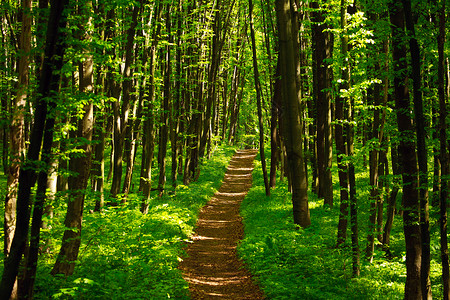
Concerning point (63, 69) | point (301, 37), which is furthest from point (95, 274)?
point (301, 37)

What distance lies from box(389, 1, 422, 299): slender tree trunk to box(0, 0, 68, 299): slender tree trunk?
19.7 feet

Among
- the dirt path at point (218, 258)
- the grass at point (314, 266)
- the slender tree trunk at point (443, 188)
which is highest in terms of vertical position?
the slender tree trunk at point (443, 188)

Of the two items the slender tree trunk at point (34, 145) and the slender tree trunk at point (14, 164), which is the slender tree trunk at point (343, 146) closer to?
the slender tree trunk at point (34, 145)

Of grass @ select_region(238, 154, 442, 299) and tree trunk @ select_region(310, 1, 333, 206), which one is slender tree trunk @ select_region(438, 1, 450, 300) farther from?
tree trunk @ select_region(310, 1, 333, 206)

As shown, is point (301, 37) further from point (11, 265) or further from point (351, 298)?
point (11, 265)

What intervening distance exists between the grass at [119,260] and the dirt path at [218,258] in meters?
0.52

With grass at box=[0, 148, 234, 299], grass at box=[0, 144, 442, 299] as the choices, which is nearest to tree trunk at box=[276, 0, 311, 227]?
grass at box=[0, 144, 442, 299]

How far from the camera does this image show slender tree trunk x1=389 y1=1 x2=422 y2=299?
707 cm

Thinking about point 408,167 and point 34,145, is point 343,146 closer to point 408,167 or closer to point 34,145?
point 408,167

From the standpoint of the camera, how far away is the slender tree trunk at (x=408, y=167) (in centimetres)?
707

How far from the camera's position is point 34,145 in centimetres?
522

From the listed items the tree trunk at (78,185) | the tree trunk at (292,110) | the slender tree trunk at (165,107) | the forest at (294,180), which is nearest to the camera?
the forest at (294,180)

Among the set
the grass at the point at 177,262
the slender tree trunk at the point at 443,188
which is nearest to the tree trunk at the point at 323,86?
the grass at the point at 177,262

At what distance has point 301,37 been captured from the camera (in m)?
18.2
